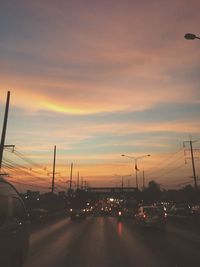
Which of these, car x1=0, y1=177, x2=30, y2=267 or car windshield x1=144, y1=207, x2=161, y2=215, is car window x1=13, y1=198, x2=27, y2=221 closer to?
car x1=0, y1=177, x2=30, y2=267

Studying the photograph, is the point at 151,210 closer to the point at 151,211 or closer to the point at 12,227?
the point at 151,211

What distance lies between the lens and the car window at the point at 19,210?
9.06m

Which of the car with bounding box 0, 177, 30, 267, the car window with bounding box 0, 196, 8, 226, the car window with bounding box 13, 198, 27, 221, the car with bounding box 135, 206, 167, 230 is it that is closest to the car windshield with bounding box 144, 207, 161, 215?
the car with bounding box 135, 206, 167, 230

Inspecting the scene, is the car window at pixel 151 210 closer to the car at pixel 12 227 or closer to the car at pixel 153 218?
the car at pixel 153 218

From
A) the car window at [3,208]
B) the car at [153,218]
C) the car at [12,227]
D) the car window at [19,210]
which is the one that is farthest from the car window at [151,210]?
the car window at [3,208]

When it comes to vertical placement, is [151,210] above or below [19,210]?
above

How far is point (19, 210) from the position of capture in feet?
31.0

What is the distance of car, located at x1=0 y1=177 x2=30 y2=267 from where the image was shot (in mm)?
8039

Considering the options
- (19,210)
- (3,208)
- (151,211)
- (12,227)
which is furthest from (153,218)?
(3,208)

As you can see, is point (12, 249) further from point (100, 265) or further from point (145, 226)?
point (145, 226)

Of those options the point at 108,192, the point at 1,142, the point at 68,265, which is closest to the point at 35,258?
the point at 68,265

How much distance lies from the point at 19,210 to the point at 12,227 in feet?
3.03

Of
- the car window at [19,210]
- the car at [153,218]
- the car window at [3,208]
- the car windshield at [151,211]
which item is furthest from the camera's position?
the car windshield at [151,211]

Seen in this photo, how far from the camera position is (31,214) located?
33.7ft
